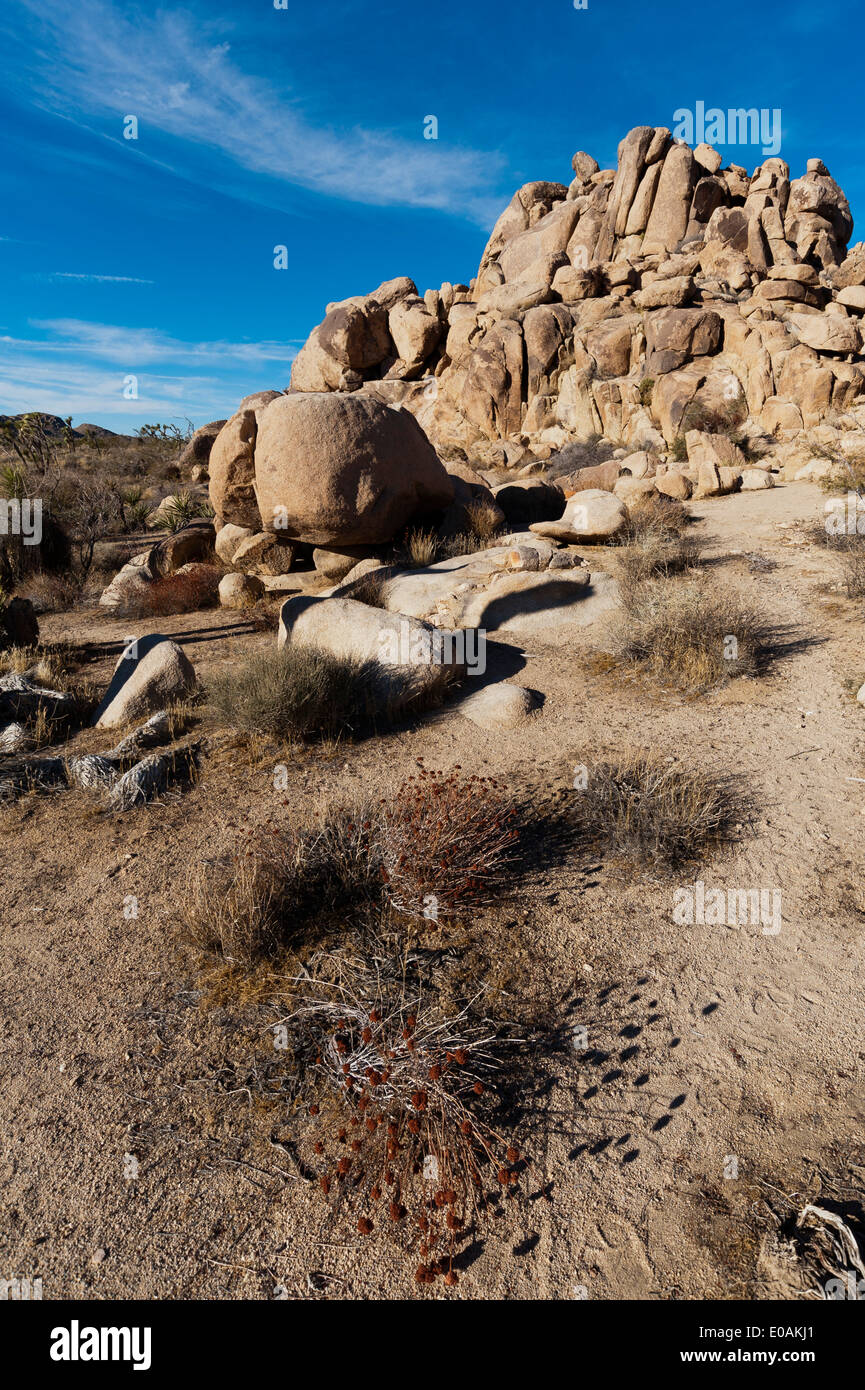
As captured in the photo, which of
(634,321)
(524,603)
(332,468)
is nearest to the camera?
(524,603)

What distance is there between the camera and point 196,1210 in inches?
96.0

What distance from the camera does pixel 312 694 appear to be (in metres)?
6.05

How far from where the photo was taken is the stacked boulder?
68.0 ft

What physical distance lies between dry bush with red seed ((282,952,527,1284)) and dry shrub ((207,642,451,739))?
2.98 metres

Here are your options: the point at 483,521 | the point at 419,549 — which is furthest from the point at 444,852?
the point at 483,521

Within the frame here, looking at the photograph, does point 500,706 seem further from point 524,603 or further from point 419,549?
point 419,549

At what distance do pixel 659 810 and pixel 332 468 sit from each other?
7.49 m

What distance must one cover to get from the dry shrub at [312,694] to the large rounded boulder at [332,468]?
419cm

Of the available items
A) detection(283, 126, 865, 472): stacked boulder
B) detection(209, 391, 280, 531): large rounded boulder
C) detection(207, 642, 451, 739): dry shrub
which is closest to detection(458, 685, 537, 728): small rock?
detection(207, 642, 451, 739): dry shrub

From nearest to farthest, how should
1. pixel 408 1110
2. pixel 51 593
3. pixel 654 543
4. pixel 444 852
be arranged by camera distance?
pixel 408 1110 → pixel 444 852 → pixel 654 543 → pixel 51 593

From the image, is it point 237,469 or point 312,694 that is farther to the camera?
point 237,469

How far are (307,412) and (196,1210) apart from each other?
377 inches

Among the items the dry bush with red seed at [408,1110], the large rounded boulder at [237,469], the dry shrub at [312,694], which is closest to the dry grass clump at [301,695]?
the dry shrub at [312,694]

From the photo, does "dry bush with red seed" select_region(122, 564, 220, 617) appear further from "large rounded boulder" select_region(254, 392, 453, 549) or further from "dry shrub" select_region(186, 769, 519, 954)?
"dry shrub" select_region(186, 769, 519, 954)
